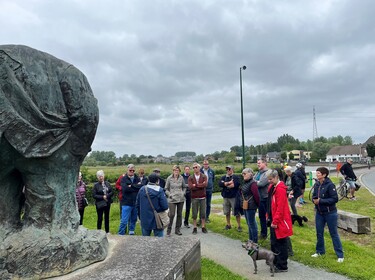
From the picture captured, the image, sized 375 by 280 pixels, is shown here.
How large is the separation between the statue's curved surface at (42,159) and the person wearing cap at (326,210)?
450cm

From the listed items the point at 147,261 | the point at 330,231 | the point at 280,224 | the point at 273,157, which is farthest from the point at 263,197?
the point at 273,157

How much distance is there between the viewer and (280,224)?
5992 mm

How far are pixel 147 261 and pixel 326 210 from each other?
164 inches

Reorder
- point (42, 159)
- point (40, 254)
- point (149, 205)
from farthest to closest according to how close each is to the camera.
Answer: point (149, 205)
point (42, 159)
point (40, 254)

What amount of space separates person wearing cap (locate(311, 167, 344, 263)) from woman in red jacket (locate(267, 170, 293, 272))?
89 cm

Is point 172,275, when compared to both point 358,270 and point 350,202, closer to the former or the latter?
point 358,270

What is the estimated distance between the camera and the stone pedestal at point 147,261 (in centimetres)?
340

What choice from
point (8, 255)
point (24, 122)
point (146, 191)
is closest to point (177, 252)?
point (8, 255)

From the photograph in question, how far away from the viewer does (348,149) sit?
97.8 m

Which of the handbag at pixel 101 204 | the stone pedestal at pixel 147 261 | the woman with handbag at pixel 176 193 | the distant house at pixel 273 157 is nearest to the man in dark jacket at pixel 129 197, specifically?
the handbag at pixel 101 204

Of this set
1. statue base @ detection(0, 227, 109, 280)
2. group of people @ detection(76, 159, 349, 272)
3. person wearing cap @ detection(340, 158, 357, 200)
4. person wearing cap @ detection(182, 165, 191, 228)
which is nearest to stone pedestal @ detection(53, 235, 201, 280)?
statue base @ detection(0, 227, 109, 280)

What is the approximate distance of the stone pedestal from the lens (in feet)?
11.2

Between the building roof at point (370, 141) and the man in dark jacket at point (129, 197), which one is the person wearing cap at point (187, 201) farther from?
the building roof at point (370, 141)

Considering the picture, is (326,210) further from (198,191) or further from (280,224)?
(198,191)
